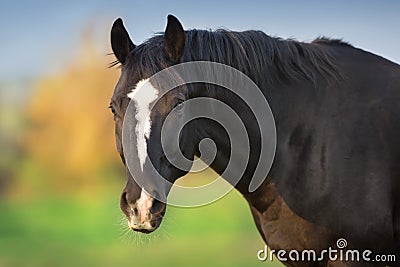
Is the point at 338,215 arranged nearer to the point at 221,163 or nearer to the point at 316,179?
the point at 316,179

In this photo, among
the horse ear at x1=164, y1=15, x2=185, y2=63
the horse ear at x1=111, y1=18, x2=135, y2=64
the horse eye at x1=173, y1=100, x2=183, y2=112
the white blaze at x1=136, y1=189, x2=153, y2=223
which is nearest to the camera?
the white blaze at x1=136, y1=189, x2=153, y2=223

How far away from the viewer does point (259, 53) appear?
317 centimetres

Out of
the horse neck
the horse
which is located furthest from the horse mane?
the horse neck

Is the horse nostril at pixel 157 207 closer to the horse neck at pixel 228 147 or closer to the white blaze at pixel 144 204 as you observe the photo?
the white blaze at pixel 144 204

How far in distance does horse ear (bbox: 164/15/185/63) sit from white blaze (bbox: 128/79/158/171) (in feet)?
0.73

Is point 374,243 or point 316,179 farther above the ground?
point 316,179

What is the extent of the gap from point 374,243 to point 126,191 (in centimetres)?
130

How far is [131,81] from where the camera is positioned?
2.81 meters

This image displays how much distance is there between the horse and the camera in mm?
3035

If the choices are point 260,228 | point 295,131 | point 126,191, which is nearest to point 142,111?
point 126,191

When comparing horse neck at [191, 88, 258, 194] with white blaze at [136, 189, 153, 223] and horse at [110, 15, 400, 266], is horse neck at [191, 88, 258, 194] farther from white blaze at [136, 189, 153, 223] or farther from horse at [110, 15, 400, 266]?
white blaze at [136, 189, 153, 223]

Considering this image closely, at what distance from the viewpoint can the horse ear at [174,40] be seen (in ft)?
9.48

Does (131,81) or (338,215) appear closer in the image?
(131,81)

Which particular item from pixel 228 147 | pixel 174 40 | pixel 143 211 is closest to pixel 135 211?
pixel 143 211
